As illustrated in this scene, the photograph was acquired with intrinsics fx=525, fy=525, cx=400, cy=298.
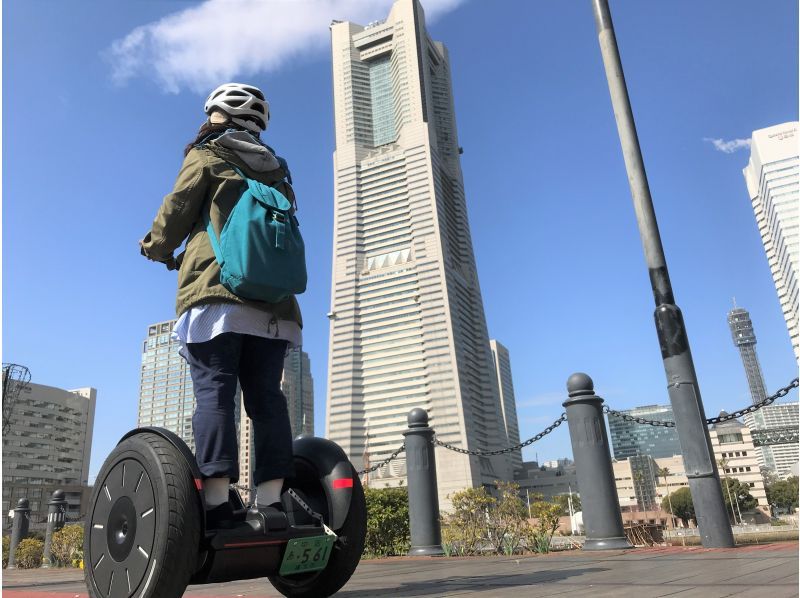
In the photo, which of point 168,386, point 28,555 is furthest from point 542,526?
point 168,386

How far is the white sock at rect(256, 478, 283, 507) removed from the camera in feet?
6.64

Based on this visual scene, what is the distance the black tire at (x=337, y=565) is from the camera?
2.12m

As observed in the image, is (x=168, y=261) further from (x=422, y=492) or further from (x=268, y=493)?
(x=422, y=492)

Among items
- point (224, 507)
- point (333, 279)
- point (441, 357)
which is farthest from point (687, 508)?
point (224, 507)

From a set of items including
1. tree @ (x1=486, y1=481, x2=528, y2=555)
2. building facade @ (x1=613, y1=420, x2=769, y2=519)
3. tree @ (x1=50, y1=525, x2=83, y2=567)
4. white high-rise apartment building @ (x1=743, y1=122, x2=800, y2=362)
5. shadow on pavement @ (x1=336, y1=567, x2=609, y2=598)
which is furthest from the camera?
white high-rise apartment building @ (x1=743, y1=122, x2=800, y2=362)

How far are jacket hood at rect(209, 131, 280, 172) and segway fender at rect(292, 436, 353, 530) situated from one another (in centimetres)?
127

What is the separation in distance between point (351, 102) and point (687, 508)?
10641 cm

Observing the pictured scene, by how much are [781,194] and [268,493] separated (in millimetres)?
140619

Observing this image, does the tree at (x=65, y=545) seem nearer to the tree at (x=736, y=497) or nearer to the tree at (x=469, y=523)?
the tree at (x=469, y=523)

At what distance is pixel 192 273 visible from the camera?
212 centimetres

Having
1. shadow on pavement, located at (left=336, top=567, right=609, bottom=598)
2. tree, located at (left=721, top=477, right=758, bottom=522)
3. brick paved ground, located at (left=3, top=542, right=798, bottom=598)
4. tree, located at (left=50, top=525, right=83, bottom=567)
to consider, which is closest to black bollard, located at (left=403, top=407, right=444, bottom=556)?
brick paved ground, located at (left=3, top=542, right=798, bottom=598)

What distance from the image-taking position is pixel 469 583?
8.15 ft

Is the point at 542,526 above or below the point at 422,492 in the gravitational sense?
below

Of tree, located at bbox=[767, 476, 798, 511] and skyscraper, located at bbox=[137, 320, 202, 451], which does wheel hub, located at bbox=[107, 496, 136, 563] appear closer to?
tree, located at bbox=[767, 476, 798, 511]
